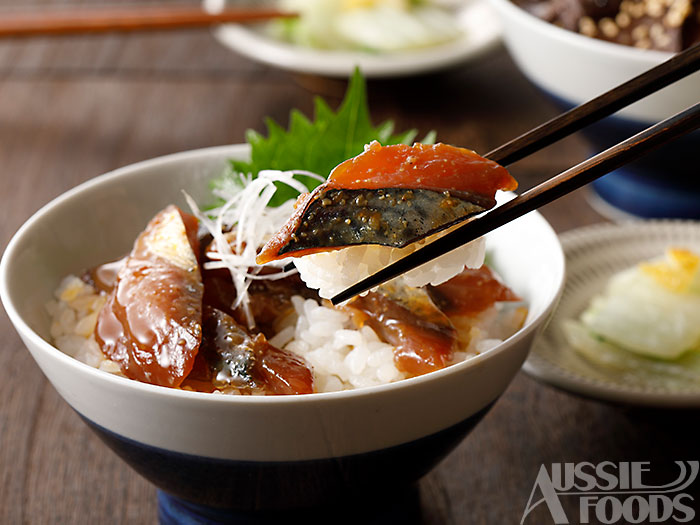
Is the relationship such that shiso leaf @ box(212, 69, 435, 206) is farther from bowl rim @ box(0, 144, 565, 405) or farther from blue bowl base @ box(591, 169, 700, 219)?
blue bowl base @ box(591, 169, 700, 219)

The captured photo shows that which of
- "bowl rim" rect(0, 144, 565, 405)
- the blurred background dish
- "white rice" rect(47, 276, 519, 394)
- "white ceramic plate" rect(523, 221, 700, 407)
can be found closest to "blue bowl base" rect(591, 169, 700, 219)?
the blurred background dish

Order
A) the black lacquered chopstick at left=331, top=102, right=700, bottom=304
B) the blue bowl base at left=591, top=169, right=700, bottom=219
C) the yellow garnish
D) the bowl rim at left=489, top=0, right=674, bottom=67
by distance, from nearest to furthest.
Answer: the black lacquered chopstick at left=331, top=102, right=700, bottom=304, the yellow garnish, the bowl rim at left=489, top=0, right=674, bottom=67, the blue bowl base at left=591, top=169, right=700, bottom=219

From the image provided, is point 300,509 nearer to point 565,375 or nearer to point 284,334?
point 284,334

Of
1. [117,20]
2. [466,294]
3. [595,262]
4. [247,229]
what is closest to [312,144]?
[247,229]

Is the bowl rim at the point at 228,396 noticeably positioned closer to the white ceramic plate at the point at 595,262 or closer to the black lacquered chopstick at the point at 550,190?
the black lacquered chopstick at the point at 550,190

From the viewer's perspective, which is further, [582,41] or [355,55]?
[355,55]

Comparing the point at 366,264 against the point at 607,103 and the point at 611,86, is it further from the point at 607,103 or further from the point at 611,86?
the point at 611,86
